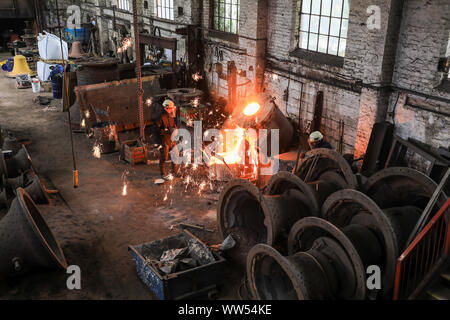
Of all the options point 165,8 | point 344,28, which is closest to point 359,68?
point 344,28

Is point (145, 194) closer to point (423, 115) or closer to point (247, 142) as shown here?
point (247, 142)

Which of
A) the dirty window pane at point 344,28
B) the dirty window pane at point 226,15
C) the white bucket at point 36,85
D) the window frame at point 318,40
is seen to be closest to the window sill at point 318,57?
the window frame at point 318,40

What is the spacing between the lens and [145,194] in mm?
10391

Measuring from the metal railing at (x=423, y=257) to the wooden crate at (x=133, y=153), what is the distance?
25.4 feet

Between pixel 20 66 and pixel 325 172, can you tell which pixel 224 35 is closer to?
pixel 325 172

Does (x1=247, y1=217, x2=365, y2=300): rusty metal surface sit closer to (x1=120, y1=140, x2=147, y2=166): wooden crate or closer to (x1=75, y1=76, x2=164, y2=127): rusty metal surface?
(x1=120, y1=140, x2=147, y2=166): wooden crate

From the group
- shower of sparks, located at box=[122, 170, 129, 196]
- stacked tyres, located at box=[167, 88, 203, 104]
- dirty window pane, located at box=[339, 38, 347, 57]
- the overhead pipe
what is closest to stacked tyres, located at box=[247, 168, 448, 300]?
the overhead pipe

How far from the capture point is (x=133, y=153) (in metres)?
11.9

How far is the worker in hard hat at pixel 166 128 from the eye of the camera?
12.0 m

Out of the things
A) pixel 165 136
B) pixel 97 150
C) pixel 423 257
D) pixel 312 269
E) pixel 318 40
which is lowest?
A: pixel 97 150

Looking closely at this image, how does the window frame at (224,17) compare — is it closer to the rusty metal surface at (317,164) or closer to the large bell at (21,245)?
the rusty metal surface at (317,164)

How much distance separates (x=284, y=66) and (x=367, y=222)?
7053 mm

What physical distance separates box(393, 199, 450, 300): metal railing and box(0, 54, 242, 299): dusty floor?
2602 millimetres

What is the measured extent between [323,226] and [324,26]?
6916mm
